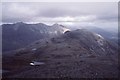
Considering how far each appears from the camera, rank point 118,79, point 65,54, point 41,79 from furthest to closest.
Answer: point 65,54 < point 118,79 < point 41,79

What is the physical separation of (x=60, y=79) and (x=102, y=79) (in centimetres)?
1256

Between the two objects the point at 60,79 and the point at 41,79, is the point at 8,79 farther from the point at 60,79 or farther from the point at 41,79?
the point at 60,79

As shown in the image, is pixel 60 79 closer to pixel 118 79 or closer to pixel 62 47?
pixel 118 79

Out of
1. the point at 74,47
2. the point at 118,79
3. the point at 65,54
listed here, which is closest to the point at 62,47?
the point at 74,47

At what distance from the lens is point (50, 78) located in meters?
66.2

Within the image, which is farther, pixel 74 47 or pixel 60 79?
pixel 74 47

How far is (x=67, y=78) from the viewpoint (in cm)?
6619

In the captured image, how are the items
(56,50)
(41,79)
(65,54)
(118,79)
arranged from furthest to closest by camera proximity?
(56,50) → (65,54) → (118,79) → (41,79)

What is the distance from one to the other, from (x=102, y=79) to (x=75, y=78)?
794cm

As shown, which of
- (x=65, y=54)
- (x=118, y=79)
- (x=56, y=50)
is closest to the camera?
(x=118, y=79)

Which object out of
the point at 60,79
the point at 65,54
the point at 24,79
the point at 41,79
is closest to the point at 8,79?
the point at 24,79

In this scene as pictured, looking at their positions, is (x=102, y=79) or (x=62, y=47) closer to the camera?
(x=102, y=79)

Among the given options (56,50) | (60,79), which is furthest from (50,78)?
(56,50)

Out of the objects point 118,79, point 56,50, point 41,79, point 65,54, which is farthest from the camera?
point 56,50
